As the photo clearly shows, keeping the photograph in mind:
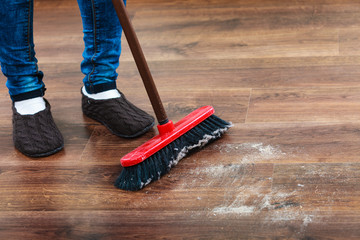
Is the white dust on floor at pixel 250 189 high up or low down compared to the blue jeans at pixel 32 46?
down

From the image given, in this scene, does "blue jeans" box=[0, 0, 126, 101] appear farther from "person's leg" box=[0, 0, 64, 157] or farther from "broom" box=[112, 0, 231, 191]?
"broom" box=[112, 0, 231, 191]

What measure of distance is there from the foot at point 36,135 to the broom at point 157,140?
0.83 feet

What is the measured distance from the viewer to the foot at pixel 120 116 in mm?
1410

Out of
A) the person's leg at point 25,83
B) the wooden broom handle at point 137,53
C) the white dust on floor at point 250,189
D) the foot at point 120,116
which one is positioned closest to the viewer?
the white dust on floor at point 250,189

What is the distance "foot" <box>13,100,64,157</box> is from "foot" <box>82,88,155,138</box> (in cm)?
12

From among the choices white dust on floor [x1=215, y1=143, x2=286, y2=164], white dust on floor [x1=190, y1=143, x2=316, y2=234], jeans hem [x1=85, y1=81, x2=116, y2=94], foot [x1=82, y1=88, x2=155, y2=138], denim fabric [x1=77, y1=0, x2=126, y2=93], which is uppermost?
denim fabric [x1=77, y1=0, x2=126, y2=93]

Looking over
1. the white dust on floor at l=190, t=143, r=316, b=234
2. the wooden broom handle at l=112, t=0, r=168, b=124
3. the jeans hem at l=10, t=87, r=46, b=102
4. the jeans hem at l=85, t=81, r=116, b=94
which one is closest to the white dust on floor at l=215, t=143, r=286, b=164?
the white dust on floor at l=190, t=143, r=316, b=234

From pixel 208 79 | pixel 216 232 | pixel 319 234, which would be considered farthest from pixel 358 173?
pixel 208 79

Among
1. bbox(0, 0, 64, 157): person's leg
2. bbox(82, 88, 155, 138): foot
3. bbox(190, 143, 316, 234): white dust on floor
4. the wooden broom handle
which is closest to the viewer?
bbox(190, 143, 316, 234): white dust on floor

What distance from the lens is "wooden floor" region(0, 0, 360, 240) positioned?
1.10 meters

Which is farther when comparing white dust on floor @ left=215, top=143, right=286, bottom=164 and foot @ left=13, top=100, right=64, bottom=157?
foot @ left=13, top=100, right=64, bottom=157

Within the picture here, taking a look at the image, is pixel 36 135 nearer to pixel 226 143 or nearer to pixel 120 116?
pixel 120 116

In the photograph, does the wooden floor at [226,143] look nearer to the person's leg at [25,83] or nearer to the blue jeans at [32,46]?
the person's leg at [25,83]

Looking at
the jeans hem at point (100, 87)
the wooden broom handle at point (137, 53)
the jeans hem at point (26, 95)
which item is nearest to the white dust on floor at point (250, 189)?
the wooden broom handle at point (137, 53)
